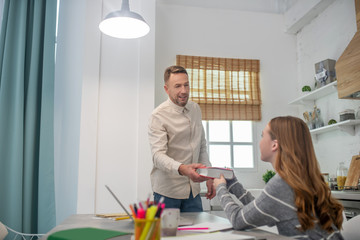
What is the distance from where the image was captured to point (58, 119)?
337 cm

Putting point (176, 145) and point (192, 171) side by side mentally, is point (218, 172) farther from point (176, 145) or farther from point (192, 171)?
point (176, 145)

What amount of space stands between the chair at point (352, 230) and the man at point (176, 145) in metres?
0.83

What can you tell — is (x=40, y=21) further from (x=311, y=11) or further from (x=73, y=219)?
(x=311, y=11)

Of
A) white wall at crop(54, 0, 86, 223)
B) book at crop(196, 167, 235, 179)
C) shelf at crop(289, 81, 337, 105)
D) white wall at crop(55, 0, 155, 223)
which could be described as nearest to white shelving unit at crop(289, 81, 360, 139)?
shelf at crop(289, 81, 337, 105)

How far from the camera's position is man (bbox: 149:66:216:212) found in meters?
2.10

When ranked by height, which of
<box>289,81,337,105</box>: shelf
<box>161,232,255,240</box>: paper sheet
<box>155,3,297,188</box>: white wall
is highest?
<box>155,3,297,188</box>: white wall

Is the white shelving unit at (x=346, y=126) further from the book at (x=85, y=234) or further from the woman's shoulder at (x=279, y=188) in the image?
the book at (x=85, y=234)

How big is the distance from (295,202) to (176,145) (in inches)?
47.1

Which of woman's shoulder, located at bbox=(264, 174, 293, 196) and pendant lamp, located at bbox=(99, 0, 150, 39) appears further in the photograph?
pendant lamp, located at bbox=(99, 0, 150, 39)

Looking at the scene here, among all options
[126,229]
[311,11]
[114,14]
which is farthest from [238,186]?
[311,11]

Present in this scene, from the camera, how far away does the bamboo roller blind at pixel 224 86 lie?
3.87m

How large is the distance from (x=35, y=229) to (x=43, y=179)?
437 mm

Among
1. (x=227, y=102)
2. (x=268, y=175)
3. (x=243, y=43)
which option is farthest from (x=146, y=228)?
(x=243, y=43)

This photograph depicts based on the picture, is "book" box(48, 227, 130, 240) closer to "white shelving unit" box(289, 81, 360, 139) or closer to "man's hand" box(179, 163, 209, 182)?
"man's hand" box(179, 163, 209, 182)
